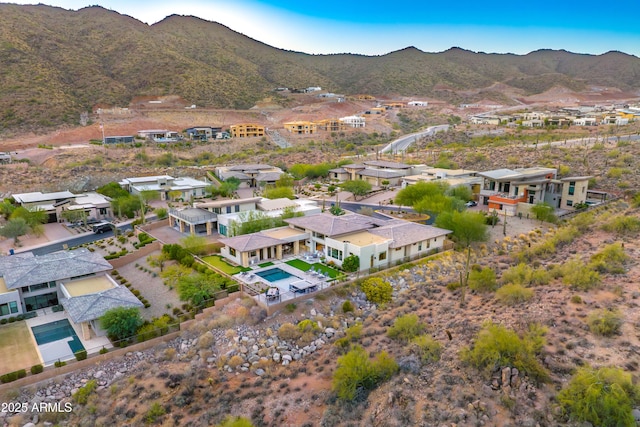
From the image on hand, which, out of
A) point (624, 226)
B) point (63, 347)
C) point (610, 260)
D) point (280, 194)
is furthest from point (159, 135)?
point (610, 260)

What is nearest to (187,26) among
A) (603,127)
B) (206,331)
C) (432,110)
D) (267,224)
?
(432,110)

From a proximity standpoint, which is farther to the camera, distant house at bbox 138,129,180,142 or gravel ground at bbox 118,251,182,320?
distant house at bbox 138,129,180,142

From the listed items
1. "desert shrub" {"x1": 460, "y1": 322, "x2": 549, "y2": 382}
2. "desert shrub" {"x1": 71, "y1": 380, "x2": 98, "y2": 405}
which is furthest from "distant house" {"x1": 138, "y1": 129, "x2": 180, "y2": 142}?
"desert shrub" {"x1": 460, "y1": 322, "x2": 549, "y2": 382}

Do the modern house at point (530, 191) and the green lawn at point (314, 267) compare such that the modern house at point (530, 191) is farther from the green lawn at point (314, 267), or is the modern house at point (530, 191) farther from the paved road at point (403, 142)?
the paved road at point (403, 142)

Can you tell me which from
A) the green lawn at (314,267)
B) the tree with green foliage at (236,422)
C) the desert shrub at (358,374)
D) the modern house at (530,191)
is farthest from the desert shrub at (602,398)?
the modern house at (530,191)

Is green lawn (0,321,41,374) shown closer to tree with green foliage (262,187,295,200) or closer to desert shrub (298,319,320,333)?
desert shrub (298,319,320,333)
